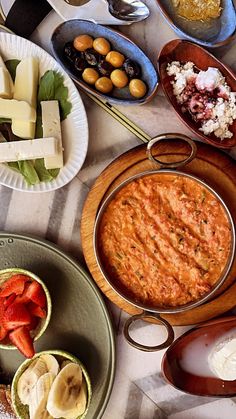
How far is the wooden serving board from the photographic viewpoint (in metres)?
2.11

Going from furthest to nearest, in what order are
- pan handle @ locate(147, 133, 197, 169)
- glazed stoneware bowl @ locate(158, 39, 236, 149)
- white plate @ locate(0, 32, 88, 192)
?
white plate @ locate(0, 32, 88, 192), glazed stoneware bowl @ locate(158, 39, 236, 149), pan handle @ locate(147, 133, 197, 169)

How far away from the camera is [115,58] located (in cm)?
218

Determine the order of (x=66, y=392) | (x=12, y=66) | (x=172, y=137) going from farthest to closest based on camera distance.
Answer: (x=12, y=66) < (x=66, y=392) < (x=172, y=137)

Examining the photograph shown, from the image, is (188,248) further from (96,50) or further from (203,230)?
(96,50)

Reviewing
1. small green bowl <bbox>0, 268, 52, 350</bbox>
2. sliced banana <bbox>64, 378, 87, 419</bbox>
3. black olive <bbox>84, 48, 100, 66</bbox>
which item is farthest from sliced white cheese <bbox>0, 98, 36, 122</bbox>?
sliced banana <bbox>64, 378, 87, 419</bbox>

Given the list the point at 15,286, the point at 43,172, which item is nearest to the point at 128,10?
the point at 43,172

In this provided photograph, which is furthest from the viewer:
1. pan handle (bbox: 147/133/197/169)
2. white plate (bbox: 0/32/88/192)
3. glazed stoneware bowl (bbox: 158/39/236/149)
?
white plate (bbox: 0/32/88/192)

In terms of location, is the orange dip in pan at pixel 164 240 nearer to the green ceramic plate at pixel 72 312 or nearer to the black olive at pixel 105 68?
the green ceramic plate at pixel 72 312

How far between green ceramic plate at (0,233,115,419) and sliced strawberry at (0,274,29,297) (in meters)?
0.09

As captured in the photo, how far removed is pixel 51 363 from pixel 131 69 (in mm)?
966

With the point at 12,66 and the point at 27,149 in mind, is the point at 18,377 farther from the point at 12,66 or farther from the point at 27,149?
the point at 12,66

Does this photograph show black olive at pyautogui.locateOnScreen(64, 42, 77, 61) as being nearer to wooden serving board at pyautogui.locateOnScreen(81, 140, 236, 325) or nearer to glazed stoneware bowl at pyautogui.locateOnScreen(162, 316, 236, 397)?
wooden serving board at pyautogui.locateOnScreen(81, 140, 236, 325)

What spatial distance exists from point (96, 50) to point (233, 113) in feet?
1.59

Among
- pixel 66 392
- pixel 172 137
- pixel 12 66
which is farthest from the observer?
pixel 12 66
